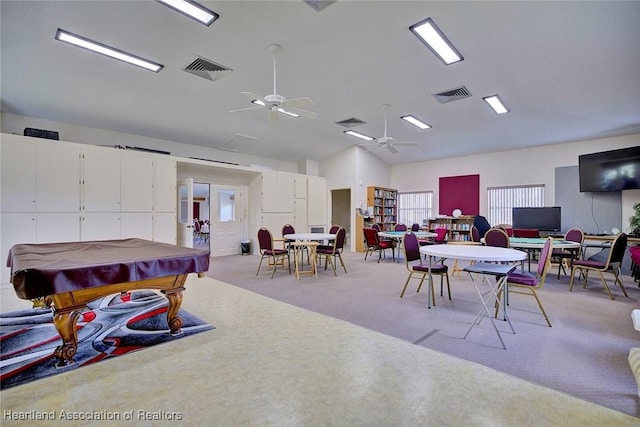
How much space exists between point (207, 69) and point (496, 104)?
5.55m

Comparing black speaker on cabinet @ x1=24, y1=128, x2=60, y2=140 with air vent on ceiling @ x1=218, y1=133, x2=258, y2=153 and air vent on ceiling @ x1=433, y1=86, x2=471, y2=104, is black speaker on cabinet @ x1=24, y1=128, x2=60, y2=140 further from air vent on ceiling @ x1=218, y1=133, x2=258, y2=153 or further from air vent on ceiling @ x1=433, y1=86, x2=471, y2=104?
air vent on ceiling @ x1=433, y1=86, x2=471, y2=104

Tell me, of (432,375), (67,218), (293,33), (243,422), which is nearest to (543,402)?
(432,375)

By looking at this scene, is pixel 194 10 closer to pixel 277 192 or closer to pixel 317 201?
pixel 277 192

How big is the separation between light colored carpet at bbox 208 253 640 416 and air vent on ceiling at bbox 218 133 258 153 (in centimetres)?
389

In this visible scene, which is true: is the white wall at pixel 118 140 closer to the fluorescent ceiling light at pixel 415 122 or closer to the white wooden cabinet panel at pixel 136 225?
the white wooden cabinet panel at pixel 136 225

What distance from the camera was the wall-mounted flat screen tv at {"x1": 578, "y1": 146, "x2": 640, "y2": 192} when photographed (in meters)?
6.09

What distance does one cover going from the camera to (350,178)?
9.52 meters

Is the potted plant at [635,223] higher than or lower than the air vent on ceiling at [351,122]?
lower

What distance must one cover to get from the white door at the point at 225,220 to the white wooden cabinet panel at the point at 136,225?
2012 mm

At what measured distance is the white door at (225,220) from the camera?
8.36 meters

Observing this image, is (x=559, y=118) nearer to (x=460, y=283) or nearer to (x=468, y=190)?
(x=468, y=190)

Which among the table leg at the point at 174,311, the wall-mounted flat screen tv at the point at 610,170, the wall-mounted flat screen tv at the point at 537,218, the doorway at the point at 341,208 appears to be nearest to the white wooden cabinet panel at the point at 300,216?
the doorway at the point at 341,208

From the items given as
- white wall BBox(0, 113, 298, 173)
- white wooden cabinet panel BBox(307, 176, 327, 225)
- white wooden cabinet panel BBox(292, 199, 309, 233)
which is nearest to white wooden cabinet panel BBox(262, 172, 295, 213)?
white wooden cabinet panel BBox(292, 199, 309, 233)

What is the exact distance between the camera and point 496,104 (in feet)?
19.2
